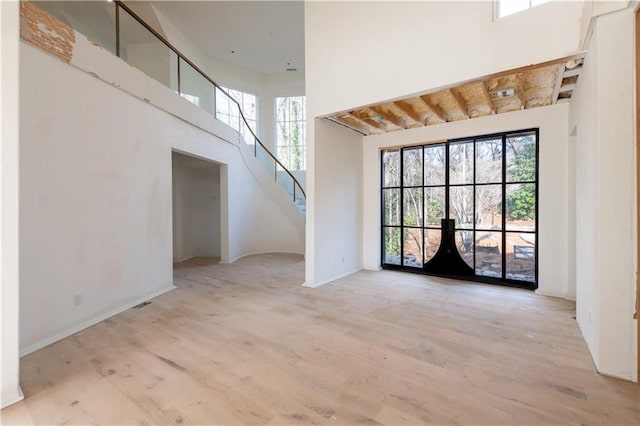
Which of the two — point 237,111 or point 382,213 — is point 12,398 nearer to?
point 382,213

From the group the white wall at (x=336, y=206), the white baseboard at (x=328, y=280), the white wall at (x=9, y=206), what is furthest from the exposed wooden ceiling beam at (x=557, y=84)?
the white wall at (x=9, y=206)

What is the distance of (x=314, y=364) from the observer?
2.32 meters

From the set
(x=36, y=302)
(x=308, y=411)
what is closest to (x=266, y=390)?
(x=308, y=411)

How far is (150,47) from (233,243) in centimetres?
487

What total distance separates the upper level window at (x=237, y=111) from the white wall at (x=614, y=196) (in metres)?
6.56

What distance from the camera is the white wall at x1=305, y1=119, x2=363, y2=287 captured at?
4.69 metres

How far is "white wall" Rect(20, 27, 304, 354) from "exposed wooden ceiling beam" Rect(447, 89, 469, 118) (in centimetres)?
427

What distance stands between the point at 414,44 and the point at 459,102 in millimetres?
1089

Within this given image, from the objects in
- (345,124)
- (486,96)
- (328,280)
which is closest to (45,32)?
(345,124)

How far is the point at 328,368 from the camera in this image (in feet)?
7.43

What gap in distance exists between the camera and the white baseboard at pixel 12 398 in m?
1.86

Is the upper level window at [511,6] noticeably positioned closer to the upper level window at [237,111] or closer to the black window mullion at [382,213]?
the black window mullion at [382,213]

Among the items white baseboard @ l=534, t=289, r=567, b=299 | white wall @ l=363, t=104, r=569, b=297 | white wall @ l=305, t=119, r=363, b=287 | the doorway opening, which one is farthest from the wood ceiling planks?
the doorway opening

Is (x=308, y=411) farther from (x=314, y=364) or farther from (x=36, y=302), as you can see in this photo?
(x=36, y=302)
